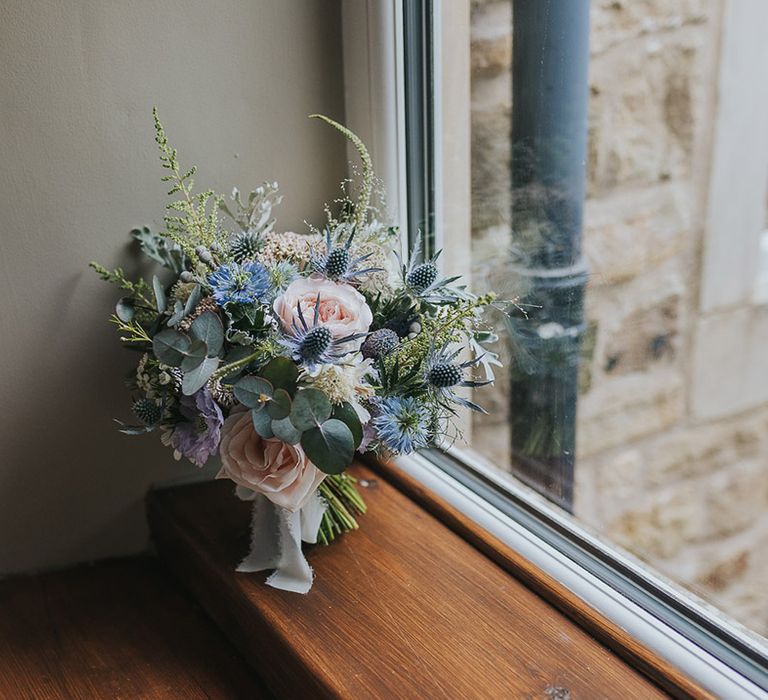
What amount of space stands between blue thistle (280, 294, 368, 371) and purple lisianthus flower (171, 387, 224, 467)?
0.12 m

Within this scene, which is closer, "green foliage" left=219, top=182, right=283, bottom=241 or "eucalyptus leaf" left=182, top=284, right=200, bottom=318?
"eucalyptus leaf" left=182, top=284, right=200, bottom=318

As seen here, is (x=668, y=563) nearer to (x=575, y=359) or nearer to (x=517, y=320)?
(x=575, y=359)

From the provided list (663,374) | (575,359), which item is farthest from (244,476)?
(663,374)

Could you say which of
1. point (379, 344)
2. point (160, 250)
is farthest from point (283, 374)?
point (160, 250)

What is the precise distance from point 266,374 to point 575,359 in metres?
0.63

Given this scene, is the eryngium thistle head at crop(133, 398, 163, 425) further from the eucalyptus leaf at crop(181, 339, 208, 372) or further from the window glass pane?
the window glass pane

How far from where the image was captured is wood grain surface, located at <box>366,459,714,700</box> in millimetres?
763

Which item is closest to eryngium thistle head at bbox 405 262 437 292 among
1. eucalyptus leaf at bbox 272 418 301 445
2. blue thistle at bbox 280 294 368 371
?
blue thistle at bbox 280 294 368 371

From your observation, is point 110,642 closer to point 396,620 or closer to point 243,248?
point 396,620

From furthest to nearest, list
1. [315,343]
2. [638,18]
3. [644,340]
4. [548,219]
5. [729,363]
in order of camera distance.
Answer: [729,363] < [644,340] < [638,18] < [548,219] < [315,343]

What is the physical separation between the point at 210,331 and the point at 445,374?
0.25 metres

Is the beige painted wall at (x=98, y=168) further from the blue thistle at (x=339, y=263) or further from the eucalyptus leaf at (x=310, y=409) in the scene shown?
the eucalyptus leaf at (x=310, y=409)

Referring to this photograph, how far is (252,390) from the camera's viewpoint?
2.61 feet

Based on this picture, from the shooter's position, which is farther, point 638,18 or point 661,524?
point 661,524
